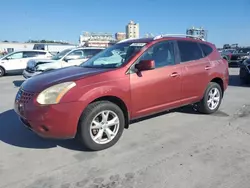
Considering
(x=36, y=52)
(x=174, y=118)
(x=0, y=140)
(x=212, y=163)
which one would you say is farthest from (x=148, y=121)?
(x=36, y=52)

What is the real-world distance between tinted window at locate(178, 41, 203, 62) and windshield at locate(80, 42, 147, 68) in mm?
935

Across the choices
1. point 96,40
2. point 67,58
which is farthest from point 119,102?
point 96,40

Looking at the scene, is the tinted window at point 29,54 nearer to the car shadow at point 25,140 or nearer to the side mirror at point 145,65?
the car shadow at point 25,140

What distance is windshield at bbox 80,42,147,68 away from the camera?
171 inches

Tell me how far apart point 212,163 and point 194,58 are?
2.49 m

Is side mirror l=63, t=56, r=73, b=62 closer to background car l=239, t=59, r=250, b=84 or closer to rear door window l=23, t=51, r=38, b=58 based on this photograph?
rear door window l=23, t=51, r=38, b=58

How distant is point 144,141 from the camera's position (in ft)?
13.7

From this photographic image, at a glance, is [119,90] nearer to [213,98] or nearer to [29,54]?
[213,98]

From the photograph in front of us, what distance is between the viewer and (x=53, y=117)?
3.42 m

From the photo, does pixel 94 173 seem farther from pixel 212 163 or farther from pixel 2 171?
pixel 212 163

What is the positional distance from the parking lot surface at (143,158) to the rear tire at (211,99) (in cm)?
53

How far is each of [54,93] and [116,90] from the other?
0.92 meters

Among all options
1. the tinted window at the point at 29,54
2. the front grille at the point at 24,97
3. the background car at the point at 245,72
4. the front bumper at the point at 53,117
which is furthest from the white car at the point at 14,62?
the front bumper at the point at 53,117

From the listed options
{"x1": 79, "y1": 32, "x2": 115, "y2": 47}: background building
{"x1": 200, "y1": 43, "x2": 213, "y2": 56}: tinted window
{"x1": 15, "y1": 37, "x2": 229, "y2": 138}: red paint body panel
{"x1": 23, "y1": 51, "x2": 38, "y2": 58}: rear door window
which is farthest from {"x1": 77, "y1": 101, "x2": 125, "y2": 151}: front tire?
{"x1": 79, "y1": 32, "x2": 115, "y2": 47}: background building
